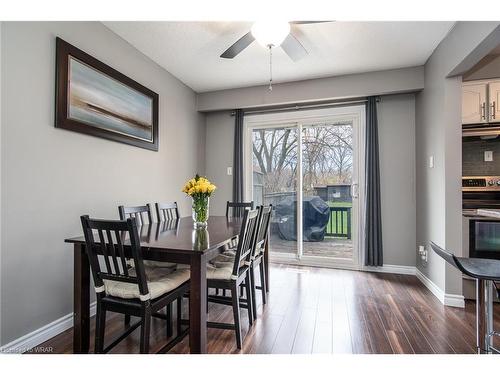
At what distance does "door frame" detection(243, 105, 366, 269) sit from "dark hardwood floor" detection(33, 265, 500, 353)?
752mm

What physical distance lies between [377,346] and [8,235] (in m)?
2.61

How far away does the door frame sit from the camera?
371cm

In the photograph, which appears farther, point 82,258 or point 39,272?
point 39,272

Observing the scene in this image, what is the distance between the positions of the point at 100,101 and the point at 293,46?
1.81 metres

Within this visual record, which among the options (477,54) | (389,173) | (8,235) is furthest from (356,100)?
(8,235)

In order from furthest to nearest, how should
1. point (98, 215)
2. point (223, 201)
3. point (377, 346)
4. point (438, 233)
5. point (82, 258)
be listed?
point (223, 201) < point (438, 233) < point (98, 215) < point (377, 346) < point (82, 258)

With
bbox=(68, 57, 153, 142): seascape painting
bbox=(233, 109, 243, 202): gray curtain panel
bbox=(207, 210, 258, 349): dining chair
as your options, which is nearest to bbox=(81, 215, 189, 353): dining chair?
bbox=(207, 210, 258, 349): dining chair

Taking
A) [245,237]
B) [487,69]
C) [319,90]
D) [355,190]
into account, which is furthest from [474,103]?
[245,237]

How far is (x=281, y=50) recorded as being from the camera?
2896mm

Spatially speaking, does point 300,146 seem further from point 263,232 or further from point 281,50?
point 263,232

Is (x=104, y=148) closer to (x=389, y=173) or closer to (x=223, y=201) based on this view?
(x=223, y=201)

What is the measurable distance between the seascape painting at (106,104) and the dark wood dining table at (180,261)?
1150 mm
